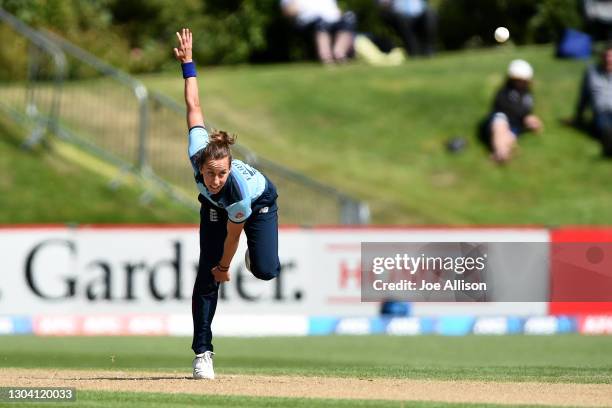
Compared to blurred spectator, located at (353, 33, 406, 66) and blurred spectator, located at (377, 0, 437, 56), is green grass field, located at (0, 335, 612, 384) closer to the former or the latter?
blurred spectator, located at (377, 0, 437, 56)

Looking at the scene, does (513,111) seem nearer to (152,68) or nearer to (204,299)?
(152,68)

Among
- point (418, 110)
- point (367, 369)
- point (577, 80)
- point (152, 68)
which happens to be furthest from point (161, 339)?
point (152, 68)

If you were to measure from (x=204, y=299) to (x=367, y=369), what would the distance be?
7.38ft

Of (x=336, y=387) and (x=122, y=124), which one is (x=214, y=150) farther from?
(x=122, y=124)

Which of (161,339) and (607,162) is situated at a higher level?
(607,162)

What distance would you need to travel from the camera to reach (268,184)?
10.2m

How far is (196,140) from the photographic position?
32.4 feet

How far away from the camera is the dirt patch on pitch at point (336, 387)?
9477 mm

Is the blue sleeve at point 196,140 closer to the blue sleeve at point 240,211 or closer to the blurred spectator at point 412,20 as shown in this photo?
the blue sleeve at point 240,211

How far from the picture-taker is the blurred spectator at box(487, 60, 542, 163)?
2498 cm

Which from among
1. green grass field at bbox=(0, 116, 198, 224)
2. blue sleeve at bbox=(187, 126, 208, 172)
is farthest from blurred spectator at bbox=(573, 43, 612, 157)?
blue sleeve at bbox=(187, 126, 208, 172)

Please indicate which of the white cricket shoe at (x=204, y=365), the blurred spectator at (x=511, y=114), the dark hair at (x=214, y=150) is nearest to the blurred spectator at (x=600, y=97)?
the blurred spectator at (x=511, y=114)

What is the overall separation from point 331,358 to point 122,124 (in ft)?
31.5

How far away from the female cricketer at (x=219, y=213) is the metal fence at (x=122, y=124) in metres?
11.5
